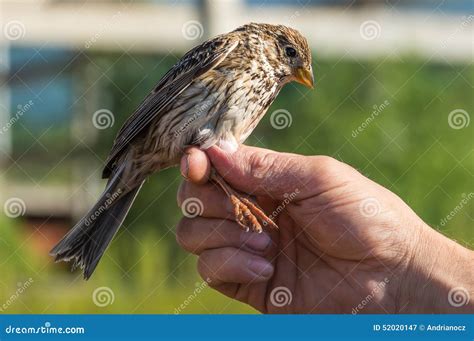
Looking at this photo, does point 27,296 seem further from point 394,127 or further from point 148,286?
point 394,127

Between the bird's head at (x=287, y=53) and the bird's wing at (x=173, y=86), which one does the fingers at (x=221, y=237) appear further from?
the bird's head at (x=287, y=53)

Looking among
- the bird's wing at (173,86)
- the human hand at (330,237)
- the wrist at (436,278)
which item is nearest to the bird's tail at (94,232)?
the bird's wing at (173,86)

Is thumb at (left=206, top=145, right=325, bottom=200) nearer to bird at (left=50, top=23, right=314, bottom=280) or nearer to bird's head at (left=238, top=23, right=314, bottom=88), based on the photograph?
bird at (left=50, top=23, right=314, bottom=280)

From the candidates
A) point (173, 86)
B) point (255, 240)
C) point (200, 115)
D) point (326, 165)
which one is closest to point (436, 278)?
point (326, 165)

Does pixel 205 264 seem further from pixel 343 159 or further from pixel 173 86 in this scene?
pixel 343 159

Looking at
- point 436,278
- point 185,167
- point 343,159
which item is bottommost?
point 343,159

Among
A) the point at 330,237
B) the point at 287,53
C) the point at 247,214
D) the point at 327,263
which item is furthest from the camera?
the point at 287,53
